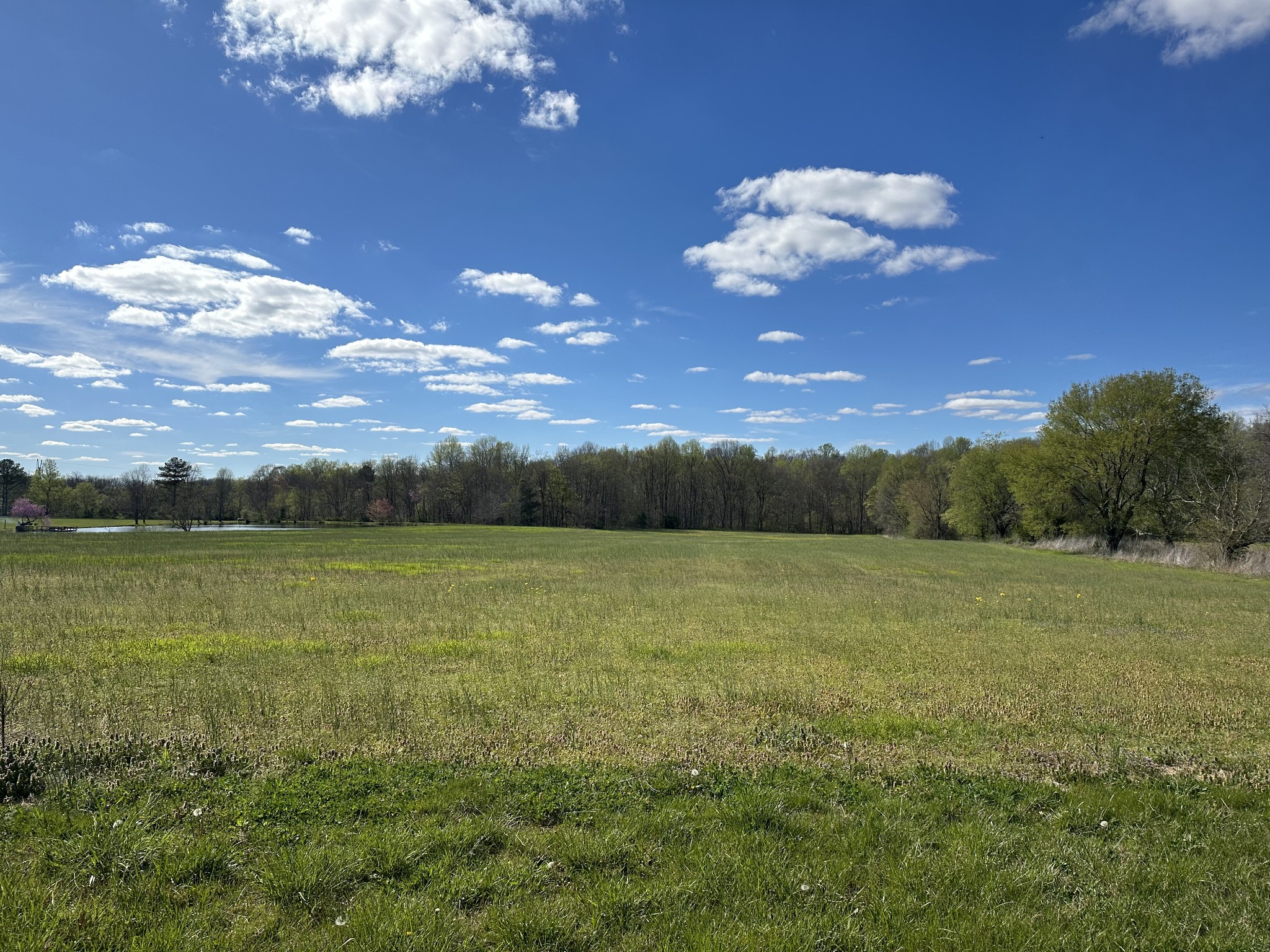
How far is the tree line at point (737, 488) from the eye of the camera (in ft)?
184

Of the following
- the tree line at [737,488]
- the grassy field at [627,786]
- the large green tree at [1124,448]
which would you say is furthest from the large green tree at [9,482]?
the large green tree at [1124,448]

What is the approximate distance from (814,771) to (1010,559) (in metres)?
43.6

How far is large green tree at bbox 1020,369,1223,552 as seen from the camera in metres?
52.7

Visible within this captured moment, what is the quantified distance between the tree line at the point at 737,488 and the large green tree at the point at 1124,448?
14cm

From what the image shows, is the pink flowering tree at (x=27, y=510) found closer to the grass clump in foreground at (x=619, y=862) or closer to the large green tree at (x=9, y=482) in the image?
the large green tree at (x=9, y=482)

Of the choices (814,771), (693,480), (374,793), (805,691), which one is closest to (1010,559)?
(805,691)

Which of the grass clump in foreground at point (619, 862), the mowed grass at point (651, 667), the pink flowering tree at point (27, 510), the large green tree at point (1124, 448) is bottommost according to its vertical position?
the mowed grass at point (651, 667)

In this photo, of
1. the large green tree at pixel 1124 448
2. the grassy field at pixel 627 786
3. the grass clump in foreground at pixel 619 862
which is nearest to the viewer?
the grass clump in foreground at pixel 619 862

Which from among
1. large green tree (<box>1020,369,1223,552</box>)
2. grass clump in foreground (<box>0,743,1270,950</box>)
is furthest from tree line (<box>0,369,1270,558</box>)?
grass clump in foreground (<box>0,743,1270,950</box>)

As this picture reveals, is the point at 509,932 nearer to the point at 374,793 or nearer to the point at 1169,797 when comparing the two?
the point at 374,793

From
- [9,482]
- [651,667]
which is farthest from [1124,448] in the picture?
[9,482]

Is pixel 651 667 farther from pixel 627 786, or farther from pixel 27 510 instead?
pixel 27 510

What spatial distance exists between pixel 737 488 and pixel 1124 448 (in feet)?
228

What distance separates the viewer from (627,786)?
20.2ft
